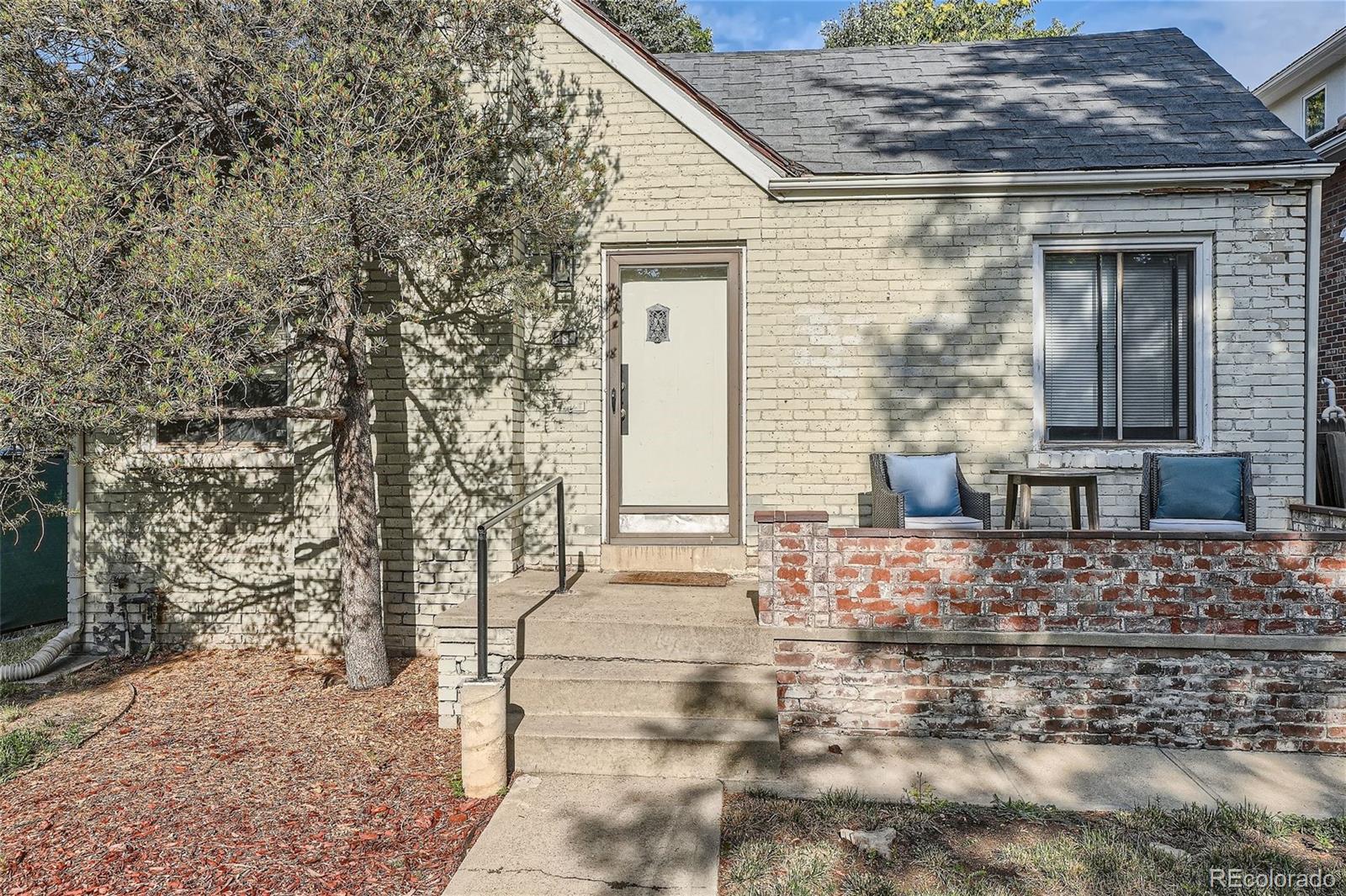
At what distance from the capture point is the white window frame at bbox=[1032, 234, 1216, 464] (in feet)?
18.6

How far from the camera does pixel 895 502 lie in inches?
196

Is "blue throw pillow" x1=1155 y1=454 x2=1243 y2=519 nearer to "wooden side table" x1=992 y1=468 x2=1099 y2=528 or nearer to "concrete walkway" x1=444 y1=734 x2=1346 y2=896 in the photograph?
"wooden side table" x1=992 y1=468 x2=1099 y2=528

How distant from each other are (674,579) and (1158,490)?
3.63m

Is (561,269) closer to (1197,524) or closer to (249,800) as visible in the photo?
(249,800)

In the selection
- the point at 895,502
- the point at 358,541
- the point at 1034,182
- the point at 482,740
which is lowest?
the point at 482,740

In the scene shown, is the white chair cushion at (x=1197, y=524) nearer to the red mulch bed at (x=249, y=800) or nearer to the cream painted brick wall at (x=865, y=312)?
the cream painted brick wall at (x=865, y=312)

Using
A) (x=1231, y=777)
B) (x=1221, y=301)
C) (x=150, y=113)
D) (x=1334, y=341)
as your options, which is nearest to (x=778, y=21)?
(x=1334, y=341)

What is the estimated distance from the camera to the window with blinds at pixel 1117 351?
5.81 metres

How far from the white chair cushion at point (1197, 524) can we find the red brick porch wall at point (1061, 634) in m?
1.03

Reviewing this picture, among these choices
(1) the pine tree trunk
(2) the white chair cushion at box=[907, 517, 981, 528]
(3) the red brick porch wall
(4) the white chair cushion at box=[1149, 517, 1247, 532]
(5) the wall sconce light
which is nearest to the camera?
(3) the red brick porch wall

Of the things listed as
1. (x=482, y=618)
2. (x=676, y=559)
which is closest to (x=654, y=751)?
(x=482, y=618)

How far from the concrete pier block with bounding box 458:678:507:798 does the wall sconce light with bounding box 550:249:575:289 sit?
11.3 feet

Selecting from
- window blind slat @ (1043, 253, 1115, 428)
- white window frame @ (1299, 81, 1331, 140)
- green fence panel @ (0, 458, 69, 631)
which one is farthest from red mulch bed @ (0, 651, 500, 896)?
white window frame @ (1299, 81, 1331, 140)

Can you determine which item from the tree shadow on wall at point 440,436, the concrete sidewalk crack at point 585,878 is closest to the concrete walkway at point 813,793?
the concrete sidewalk crack at point 585,878
